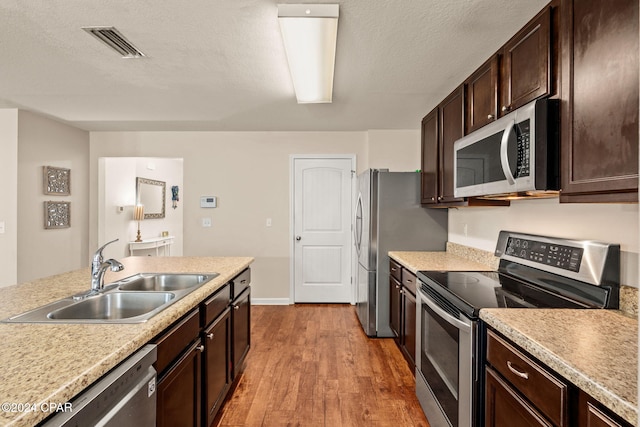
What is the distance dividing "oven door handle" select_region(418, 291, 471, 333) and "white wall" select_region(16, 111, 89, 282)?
4.16 metres

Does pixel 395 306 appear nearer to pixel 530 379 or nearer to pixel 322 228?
pixel 322 228

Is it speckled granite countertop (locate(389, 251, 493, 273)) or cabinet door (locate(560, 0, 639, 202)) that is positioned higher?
cabinet door (locate(560, 0, 639, 202))

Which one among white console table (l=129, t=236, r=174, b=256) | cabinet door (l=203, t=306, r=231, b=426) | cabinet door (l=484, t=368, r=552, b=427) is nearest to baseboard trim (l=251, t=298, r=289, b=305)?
white console table (l=129, t=236, r=174, b=256)

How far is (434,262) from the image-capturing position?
108 inches

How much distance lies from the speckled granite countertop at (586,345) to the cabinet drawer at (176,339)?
1.24 metres

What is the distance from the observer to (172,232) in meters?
6.49

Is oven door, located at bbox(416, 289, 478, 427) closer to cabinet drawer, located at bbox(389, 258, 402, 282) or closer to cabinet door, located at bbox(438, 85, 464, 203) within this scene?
cabinet drawer, located at bbox(389, 258, 402, 282)

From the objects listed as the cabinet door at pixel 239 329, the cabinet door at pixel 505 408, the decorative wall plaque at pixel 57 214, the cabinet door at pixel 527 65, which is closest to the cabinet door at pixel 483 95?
the cabinet door at pixel 527 65

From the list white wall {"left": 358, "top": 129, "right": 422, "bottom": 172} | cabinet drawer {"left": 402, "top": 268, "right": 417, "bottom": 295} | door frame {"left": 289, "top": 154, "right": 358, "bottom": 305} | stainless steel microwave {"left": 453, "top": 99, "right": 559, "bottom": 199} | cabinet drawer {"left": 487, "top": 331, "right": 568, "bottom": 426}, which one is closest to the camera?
cabinet drawer {"left": 487, "top": 331, "right": 568, "bottom": 426}

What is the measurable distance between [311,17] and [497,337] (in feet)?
5.60

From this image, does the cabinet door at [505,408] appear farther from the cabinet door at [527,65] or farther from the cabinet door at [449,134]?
the cabinet door at [449,134]

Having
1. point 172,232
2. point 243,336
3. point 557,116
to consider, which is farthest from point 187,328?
point 172,232

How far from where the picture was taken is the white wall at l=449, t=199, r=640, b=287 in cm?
146

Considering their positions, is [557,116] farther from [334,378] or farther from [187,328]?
[334,378]
